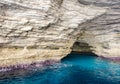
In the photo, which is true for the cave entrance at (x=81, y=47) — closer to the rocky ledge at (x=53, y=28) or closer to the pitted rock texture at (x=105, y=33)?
the rocky ledge at (x=53, y=28)

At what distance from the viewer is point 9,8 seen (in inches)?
847

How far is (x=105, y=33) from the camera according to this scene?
114ft

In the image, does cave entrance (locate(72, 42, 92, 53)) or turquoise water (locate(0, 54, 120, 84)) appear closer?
turquoise water (locate(0, 54, 120, 84))

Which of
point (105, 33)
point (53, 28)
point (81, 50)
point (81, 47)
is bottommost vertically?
point (81, 50)

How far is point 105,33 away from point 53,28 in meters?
11.0

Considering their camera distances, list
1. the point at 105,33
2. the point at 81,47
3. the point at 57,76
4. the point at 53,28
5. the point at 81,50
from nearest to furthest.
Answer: the point at 57,76 → the point at 53,28 → the point at 105,33 → the point at 81,47 → the point at 81,50

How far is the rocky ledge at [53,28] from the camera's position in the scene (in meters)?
22.4

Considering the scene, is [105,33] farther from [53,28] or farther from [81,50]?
[53,28]

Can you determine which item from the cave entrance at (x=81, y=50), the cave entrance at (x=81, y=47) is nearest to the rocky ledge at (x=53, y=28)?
the cave entrance at (x=81, y=47)

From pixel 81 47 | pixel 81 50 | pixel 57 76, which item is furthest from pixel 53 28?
pixel 81 50

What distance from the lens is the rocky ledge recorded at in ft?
73.6

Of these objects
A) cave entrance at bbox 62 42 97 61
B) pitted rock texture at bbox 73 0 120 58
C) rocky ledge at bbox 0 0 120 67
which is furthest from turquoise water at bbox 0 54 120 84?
cave entrance at bbox 62 42 97 61

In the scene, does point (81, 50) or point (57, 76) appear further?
point (81, 50)

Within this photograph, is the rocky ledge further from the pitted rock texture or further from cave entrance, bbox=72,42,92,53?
cave entrance, bbox=72,42,92,53
